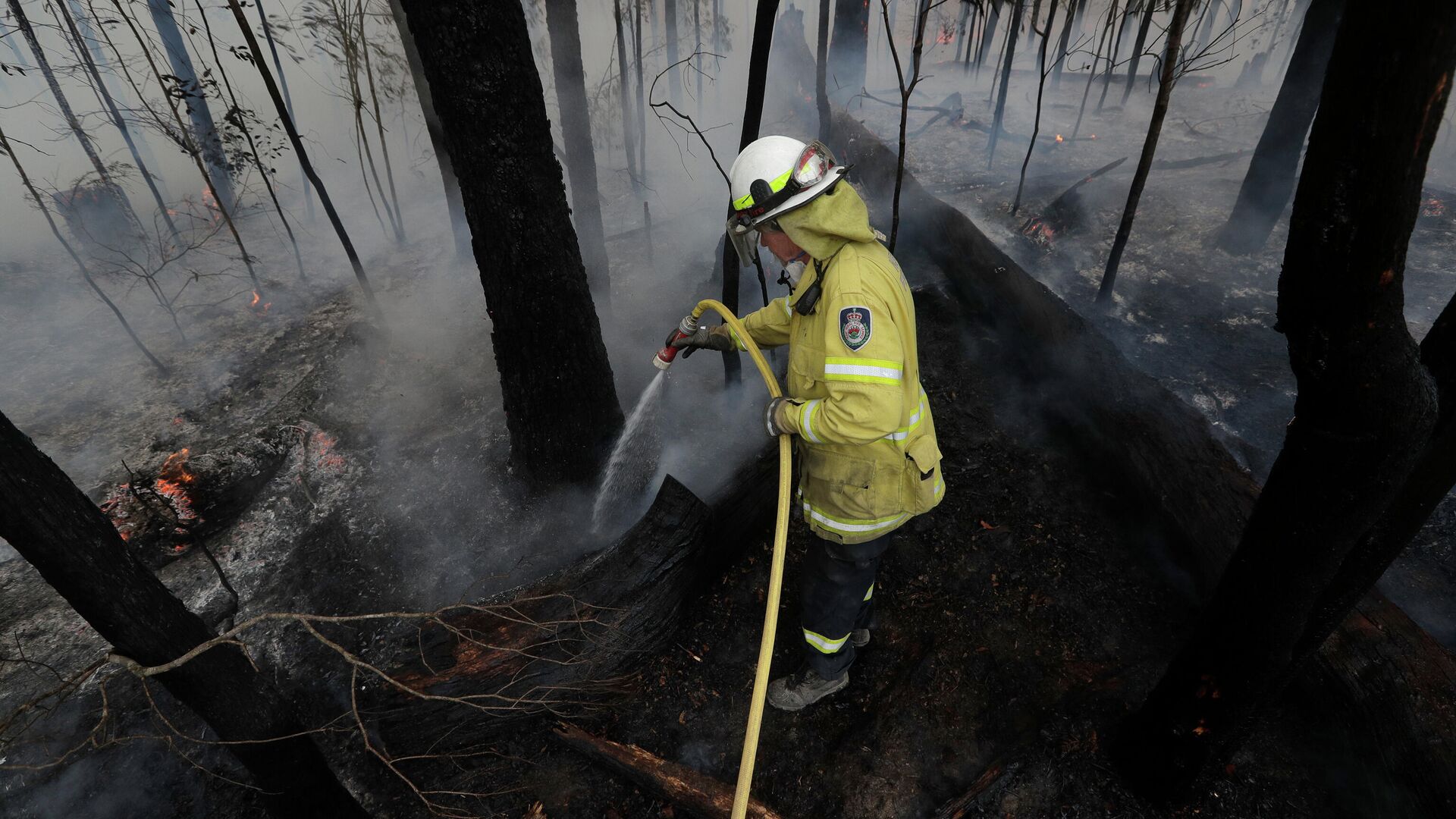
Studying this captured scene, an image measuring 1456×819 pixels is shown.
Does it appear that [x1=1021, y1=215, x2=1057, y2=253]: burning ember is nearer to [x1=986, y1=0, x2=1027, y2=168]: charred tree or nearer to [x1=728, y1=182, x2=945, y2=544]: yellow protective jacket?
[x1=986, y1=0, x2=1027, y2=168]: charred tree

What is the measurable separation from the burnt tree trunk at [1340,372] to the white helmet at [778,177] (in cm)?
161

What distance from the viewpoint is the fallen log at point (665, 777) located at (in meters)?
2.73

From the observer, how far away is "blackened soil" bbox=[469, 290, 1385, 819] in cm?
270

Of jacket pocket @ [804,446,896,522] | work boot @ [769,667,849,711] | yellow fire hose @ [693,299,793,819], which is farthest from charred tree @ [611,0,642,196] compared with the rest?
work boot @ [769,667,849,711]

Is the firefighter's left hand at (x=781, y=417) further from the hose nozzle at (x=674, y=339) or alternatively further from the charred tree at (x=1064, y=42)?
the charred tree at (x=1064, y=42)

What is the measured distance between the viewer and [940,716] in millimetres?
3039

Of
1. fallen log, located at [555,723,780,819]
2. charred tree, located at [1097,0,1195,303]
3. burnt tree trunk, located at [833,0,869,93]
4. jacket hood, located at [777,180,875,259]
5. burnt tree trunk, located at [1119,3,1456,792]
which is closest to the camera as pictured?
burnt tree trunk, located at [1119,3,1456,792]

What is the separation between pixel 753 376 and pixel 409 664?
364 cm

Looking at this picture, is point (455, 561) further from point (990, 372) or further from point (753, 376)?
point (990, 372)

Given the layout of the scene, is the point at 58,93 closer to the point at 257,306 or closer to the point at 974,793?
the point at 257,306

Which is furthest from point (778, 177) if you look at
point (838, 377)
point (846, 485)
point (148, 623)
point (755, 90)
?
point (148, 623)

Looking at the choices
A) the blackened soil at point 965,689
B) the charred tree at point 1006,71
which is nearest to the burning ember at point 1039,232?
the charred tree at point 1006,71

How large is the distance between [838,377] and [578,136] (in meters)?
6.14

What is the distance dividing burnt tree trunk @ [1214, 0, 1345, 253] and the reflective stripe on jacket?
7.53m
